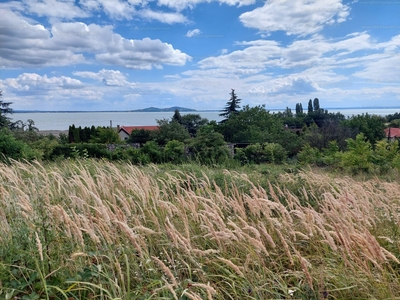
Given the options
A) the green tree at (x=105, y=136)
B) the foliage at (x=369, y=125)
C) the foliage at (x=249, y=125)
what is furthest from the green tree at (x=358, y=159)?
the green tree at (x=105, y=136)

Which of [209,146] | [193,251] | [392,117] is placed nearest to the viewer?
[193,251]

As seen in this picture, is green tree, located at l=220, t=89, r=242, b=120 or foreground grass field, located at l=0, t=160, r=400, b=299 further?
green tree, located at l=220, t=89, r=242, b=120

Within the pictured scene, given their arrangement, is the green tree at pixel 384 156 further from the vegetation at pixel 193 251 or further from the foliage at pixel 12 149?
the foliage at pixel 12 149

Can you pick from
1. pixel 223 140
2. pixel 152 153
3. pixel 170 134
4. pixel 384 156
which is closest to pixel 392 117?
pixel 170 134

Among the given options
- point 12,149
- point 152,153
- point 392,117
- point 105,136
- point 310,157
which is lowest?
point 310,157

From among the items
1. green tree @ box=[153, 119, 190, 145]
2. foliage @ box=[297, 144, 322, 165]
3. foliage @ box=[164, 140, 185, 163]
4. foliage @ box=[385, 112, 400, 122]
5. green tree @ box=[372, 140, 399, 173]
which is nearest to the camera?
green tree @ box=[372, 140, 399, 173]

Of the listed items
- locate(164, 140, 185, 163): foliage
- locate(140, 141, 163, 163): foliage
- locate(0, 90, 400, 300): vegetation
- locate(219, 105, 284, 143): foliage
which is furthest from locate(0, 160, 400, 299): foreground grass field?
locate(219, 105, 284, 143): foliage

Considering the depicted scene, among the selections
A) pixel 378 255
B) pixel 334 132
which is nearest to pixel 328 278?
pixel 378 255

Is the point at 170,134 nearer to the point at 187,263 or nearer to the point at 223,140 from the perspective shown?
the point at 223,140

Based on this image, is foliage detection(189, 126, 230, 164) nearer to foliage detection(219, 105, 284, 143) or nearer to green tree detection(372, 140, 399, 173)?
green tree detection(372, 140, 399, 173)

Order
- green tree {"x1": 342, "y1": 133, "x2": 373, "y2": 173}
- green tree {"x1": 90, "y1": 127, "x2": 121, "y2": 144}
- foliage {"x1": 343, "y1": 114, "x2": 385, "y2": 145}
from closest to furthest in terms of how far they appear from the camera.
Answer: green tree {"x1": 342, "y1": 133, "x2": 373, "y2": 173}
foliage {"x1": 343, "y1": 114, "x2": 385, "y2": 145}
green tree {"x1": 90, "y1": 127, "x2": 121, "y2": 144}

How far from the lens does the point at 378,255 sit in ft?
5.81

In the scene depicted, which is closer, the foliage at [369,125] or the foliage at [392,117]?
the foliage at [369,125]

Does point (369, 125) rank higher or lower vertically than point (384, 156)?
higher
